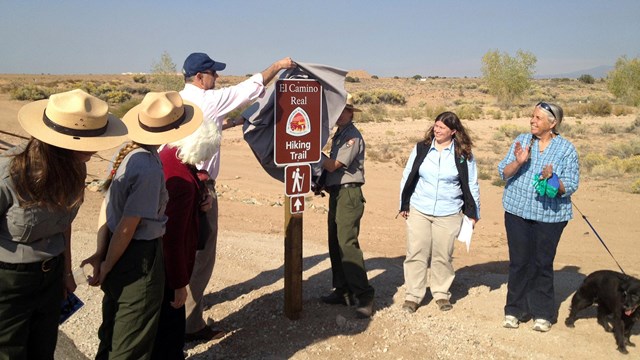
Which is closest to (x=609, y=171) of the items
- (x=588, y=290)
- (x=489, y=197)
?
(x=489, y=197)

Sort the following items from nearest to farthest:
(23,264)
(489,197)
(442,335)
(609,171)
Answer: (23,264) < (442,335) < (489,197) < (609,171)

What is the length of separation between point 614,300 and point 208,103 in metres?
3.75

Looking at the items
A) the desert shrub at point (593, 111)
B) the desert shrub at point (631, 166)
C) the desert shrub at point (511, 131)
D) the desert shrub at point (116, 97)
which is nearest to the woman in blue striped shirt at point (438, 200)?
the desert shrub at point (631, 166)

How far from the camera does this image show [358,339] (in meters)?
4.74

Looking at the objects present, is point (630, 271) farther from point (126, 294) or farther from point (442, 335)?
point (126, 294)

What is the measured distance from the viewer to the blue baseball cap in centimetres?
451

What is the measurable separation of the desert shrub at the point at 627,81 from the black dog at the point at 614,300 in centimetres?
4146

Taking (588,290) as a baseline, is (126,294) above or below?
above

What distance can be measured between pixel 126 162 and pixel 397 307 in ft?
10.9

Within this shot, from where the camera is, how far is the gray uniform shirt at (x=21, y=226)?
105 inches

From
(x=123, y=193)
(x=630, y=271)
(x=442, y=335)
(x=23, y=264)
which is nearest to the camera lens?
(x=23, y=264)

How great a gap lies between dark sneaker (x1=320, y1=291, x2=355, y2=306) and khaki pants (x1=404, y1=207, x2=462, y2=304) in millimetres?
575

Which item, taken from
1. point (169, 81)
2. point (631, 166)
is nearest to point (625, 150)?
point (631, 166)

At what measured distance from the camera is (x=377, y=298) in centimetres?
571
